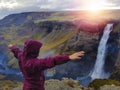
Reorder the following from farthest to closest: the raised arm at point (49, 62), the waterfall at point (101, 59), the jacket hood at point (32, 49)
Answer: the waterfall at point (101, 59), the jacket hood at point (32, 49), the raised arm at point (49, 62)

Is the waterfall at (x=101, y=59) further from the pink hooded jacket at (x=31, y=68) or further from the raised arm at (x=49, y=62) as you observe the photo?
the raised arm at (x=49, y=62)

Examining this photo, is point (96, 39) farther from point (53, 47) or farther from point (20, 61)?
point (20, 61)

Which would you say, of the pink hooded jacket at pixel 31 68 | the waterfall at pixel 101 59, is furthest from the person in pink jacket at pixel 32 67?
the waterfall at pixel 101 59

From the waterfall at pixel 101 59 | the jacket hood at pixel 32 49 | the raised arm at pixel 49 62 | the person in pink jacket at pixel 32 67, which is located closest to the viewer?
the raised arm at pixel 49 62

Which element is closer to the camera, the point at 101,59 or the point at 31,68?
the point at 31,68

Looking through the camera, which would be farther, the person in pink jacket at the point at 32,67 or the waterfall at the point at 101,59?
the waterfall at the point at 101,59

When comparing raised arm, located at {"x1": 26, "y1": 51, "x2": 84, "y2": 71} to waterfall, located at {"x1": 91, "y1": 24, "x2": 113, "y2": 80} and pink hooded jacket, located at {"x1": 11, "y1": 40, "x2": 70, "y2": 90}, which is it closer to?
pink hooded jacket, located at {"x1": 11, "y1": 40, "x2": 70, "y2": 90}

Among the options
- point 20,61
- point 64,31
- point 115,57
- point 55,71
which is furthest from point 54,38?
point 20,61

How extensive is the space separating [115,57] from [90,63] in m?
8.92

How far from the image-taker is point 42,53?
15625 cm

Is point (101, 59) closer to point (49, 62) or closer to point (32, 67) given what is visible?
point (32, 67)

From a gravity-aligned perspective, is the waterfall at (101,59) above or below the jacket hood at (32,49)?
below

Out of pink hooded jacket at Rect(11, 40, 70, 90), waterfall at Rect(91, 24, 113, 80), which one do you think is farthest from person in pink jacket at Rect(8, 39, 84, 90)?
waterfall at Rect(91, 24, 113, 80)

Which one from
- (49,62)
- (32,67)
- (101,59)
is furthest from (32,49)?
(101,59)
